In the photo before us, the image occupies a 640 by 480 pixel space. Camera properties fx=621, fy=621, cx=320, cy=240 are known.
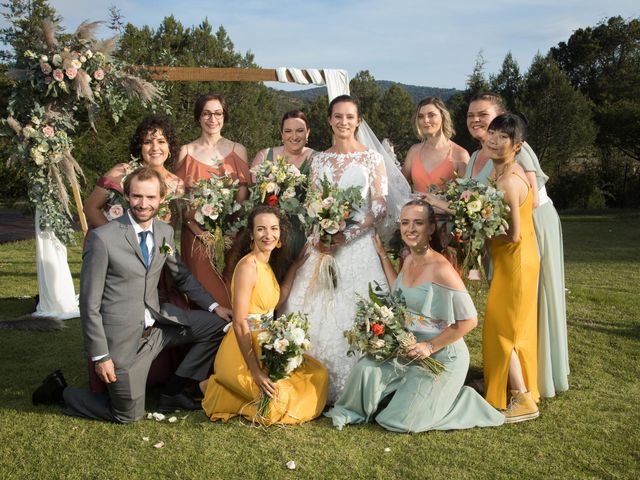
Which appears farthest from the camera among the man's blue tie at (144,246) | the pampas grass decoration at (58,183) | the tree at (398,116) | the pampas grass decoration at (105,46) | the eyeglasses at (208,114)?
the tree at (398,116)

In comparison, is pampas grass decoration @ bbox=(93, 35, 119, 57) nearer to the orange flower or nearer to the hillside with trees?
the orange flower

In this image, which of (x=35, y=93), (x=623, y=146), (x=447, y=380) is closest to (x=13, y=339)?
(x=35, y=93)

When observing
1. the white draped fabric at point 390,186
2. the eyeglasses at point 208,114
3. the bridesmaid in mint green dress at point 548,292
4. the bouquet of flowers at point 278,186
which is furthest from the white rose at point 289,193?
the bridesmaid in mint green dress at point 548,292

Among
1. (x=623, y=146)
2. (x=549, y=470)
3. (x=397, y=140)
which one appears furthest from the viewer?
(x=397, y=140)

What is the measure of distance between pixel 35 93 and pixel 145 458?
4.71 meters

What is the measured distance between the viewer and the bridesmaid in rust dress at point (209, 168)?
5.92 meters

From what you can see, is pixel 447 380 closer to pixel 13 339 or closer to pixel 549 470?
pixel 549 470

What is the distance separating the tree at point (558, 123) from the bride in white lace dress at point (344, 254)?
22.0m

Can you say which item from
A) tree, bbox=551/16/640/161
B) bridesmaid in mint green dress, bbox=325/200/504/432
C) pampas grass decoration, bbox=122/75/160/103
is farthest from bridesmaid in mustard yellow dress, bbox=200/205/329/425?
tree, bbox=551/16/640/161

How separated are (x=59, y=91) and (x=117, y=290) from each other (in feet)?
11.0

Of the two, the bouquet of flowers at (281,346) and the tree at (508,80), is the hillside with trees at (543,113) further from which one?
the bouquet of flowers at (281,346)

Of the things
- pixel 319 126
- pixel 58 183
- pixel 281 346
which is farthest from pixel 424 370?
pixel 319 126

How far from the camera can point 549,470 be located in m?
3.98

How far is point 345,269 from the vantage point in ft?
18.2
